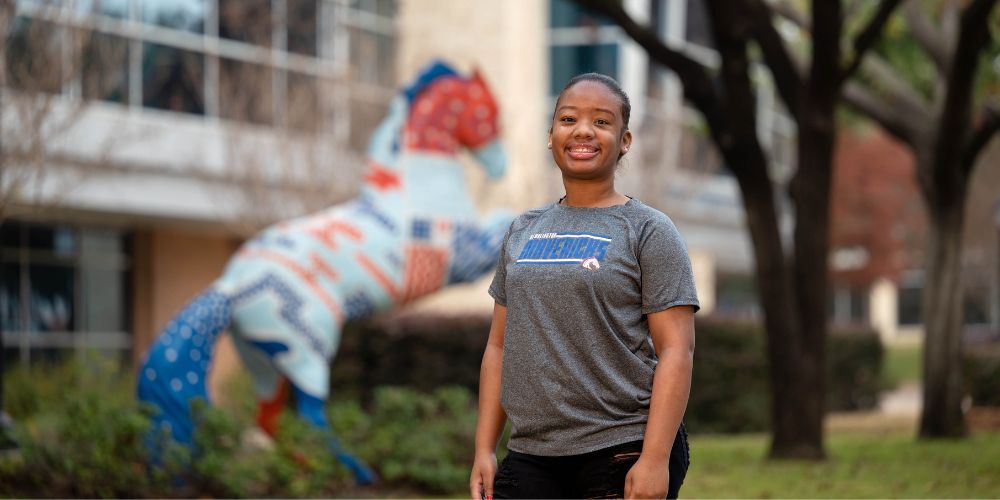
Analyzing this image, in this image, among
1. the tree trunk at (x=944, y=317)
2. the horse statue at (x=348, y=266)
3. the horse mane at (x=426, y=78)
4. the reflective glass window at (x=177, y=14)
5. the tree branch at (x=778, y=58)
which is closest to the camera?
the horse statue at (x=348, y=266)

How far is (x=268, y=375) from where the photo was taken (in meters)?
9.29

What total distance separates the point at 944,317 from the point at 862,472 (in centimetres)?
319

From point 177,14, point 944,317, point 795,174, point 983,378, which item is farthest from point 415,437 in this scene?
point 177,14

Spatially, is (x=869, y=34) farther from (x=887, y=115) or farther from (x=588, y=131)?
(x=588, y=131)

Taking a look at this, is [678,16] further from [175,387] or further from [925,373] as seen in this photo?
[175,387]

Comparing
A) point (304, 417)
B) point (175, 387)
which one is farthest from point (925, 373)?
point (175, 387)

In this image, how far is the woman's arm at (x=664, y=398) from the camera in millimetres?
3230

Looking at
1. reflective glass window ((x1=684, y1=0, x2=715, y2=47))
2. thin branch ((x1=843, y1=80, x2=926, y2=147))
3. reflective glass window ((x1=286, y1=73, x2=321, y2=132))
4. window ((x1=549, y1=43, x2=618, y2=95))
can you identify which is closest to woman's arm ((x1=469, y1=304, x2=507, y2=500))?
thin branch ((x1=843, y1=80, x2=926, y2=147))

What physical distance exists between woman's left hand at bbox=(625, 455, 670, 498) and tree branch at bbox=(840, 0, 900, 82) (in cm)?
743

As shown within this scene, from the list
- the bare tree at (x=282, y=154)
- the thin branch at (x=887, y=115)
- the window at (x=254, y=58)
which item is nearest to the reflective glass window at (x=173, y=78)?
the window at (x=254, y=58)

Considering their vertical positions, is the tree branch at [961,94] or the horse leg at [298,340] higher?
the tree branch at [961,94]

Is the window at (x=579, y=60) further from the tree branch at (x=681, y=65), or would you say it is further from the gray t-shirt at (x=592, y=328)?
the gray t-shirt at (x=592, y=328)

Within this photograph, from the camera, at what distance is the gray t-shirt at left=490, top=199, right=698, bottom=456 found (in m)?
3.35

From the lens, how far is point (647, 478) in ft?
10.6
